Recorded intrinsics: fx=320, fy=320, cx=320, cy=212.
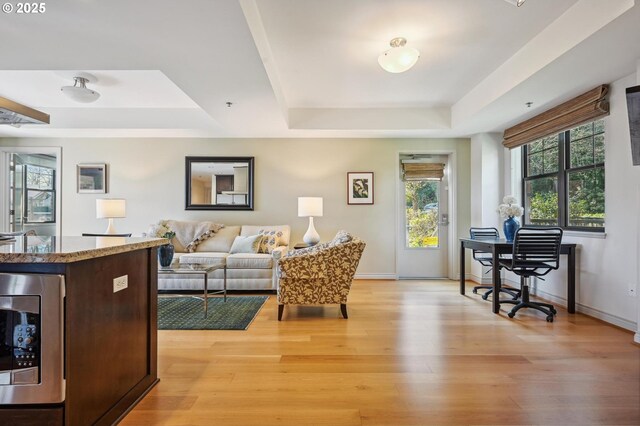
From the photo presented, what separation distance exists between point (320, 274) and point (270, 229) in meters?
1.87

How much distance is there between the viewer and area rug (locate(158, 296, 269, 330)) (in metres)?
2.94

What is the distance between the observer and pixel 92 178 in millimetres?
5074

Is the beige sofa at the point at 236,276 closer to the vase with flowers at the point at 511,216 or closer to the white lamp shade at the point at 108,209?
the white lamp shade at the point at 108,209

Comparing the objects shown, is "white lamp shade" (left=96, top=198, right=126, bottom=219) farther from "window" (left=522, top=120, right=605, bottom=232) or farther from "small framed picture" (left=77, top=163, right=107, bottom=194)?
"window" (left=522, top=120, right=605, bottom=232)

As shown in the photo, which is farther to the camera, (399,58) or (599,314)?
(599,314)

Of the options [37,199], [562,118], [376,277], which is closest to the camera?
[562,118]

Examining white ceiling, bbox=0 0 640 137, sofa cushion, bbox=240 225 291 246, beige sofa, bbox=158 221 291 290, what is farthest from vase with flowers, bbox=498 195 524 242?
sofa cushion, bbox=240 225 291 246

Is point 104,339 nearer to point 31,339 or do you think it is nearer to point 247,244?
point 31,339

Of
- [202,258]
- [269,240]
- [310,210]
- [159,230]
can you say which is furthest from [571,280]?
[159,230]

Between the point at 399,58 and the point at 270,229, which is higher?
the point at 399,58

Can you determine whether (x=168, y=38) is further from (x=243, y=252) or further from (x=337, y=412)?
(x=243, y=252)

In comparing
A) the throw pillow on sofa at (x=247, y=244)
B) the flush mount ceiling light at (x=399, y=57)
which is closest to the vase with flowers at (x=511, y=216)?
the flush mount ceiling light at (x=399, y=57)

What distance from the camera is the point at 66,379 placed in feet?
4.14

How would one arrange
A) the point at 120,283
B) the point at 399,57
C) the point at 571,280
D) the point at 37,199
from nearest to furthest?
1. the point at 120,283
2. the point at 399,57
3. the point at 571,280
4. the point at 37,199
